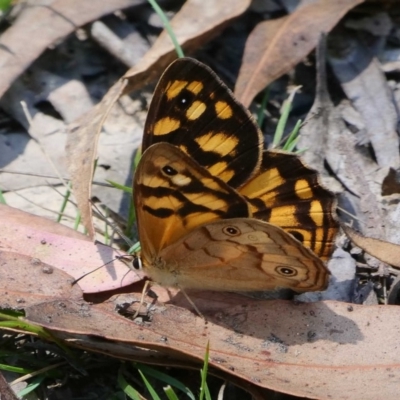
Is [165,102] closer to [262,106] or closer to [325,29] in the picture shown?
[262,106]

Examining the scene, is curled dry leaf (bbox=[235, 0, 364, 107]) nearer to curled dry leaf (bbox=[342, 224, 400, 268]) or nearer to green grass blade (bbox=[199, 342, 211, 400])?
curled dry leaf (bbox=[342, 224, 400, 268])

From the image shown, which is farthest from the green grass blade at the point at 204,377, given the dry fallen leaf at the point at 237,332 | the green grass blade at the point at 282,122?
the green grass blade at the point at 282,122

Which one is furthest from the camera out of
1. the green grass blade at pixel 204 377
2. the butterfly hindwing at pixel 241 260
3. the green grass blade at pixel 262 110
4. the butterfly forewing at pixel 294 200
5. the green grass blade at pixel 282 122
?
the green grass blade at pixel 262 110

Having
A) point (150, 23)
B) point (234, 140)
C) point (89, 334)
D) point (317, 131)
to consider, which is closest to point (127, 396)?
point (89, 334)

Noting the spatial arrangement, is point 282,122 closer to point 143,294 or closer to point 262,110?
point 262,110

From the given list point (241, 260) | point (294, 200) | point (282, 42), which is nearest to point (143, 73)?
point (282, 42)

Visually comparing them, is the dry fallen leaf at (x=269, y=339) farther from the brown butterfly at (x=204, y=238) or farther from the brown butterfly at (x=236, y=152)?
the brown butterfly at (x=236, y=152)

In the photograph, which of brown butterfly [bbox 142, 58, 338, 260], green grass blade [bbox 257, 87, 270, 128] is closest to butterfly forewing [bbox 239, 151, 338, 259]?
brown butterfly [bbox 142, 58, 338, 260]
